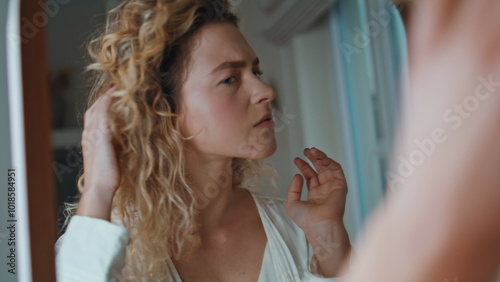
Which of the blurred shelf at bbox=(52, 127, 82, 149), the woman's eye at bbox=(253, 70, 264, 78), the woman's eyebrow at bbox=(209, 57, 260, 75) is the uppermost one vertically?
the woman's eyebrow at bbox=(209, 57, 260, 75)

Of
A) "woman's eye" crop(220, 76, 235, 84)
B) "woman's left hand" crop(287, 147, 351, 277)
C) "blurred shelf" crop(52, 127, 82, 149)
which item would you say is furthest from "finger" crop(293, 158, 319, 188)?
"blurred shelf" crop(52, 127, 82, 149)

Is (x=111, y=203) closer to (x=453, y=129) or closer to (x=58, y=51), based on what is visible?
(x=58, y=51)

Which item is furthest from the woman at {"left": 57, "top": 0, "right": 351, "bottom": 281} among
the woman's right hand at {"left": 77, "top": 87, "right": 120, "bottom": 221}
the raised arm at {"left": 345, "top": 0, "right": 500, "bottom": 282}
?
the raised arm at {"left": 345, "top": 0, "right": 500, "bottom": 282}

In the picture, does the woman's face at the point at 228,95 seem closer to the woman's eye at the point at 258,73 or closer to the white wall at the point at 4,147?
the woman's eye at the point at 258,73

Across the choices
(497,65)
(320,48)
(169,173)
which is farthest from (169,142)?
(497,65)

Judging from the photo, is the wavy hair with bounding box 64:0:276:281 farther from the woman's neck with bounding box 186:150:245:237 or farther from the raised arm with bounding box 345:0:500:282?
the raised arm with bounding box 345:0:500:282

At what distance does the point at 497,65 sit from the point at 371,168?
16cm

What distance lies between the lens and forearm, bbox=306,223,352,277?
0.44 m

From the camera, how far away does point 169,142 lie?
49 cm

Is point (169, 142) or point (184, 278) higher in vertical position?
point (169, 142)

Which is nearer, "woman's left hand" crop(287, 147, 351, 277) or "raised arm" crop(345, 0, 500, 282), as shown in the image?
"raised arm" crop(345, 0, 500, 282)

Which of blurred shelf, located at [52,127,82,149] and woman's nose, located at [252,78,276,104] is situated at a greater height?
woman's nose, located at [252,78,276,104]

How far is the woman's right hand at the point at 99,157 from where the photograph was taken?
0.45 m

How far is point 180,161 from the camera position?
0.51 m
